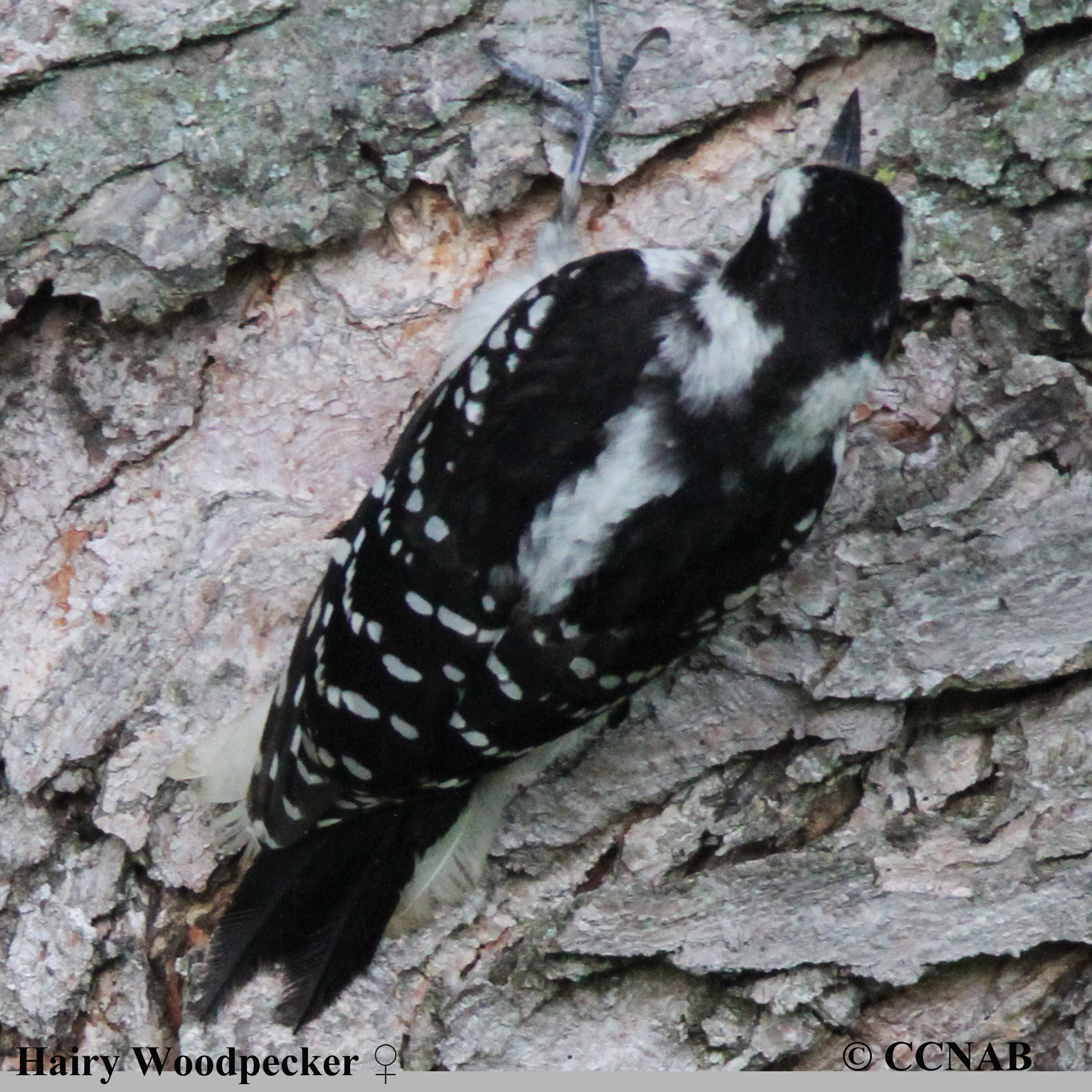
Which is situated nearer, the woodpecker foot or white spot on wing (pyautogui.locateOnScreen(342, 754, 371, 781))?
white spot on wing (pyautogui.locateOnScreen(342, 754, 371, 781))

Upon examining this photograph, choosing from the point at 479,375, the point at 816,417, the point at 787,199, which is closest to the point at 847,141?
the point at 787,199

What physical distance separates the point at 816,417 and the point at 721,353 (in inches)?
6.6

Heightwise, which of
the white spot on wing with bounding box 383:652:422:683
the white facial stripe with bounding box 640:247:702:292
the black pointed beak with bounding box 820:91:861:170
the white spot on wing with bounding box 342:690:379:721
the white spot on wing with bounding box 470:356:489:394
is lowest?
the white spot on wing with bounding box 342:690:379:721

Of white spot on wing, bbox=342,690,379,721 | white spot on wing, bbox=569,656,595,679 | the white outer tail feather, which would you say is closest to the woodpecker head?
white spot on wing, bbox=569,656,595,679

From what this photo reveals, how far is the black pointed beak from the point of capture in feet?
7.88

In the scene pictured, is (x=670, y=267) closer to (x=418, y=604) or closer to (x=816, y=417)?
(x=816, y=417)

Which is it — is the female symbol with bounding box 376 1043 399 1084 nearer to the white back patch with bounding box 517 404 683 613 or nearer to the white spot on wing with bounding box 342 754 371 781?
the white spot on wing with bounding box 342 754 371 781

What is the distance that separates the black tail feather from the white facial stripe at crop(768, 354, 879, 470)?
74 centimetres

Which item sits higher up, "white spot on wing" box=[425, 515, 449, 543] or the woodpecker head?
the woodpecker head

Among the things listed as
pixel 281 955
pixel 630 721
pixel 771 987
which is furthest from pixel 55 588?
pixel 771 987

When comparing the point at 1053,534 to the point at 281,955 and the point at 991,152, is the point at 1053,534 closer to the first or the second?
the point at 991,152

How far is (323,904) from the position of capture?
8.21ft

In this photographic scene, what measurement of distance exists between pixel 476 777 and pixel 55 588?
0.78m

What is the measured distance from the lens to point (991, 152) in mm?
2441
